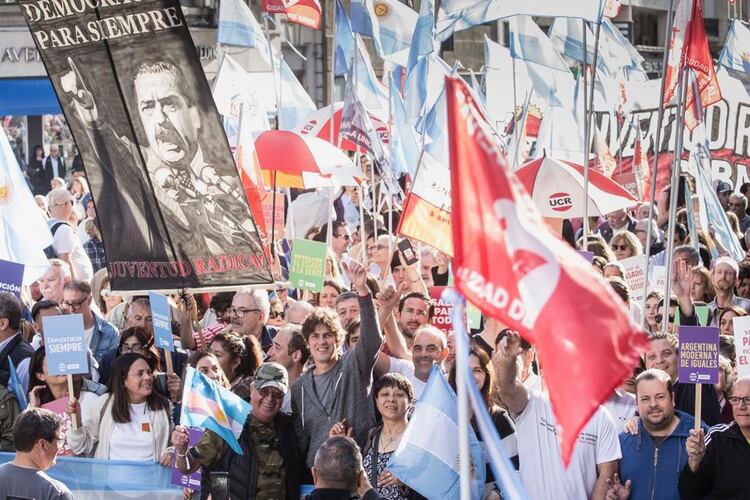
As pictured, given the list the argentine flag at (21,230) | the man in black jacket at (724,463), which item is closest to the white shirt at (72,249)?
the argentine flag at (21,230)

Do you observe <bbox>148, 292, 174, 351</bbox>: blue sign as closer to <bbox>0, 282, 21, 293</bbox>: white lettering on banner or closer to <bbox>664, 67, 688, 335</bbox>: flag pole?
<bbox>0, 282, 21, 293</bbox>: white lettering on banner

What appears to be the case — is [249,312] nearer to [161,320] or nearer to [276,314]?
[161,320]

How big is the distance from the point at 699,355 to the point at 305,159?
650cm

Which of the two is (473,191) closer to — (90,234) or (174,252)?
(174,252)

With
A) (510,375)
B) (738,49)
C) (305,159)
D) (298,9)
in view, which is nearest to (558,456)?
(510,375)

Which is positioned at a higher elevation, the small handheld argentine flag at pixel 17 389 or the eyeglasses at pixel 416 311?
the eyeglasses at pixel 416 311

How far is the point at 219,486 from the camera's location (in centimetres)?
711

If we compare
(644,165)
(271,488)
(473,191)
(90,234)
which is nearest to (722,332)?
(271,488)

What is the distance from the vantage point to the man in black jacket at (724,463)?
6715mm

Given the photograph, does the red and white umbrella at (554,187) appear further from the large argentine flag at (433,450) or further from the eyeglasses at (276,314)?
the large argentine flag at (433,450)

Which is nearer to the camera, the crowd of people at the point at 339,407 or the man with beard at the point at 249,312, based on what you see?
the crowd of people at the point at 339,407

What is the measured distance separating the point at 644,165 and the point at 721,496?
488 inches

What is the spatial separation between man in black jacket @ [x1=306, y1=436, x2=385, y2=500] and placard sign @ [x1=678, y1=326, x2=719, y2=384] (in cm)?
177

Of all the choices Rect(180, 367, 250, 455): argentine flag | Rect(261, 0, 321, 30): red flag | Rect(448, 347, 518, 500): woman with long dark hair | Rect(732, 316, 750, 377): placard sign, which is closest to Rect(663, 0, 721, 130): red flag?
Rect(732, 316, 750, 377): placard sign
